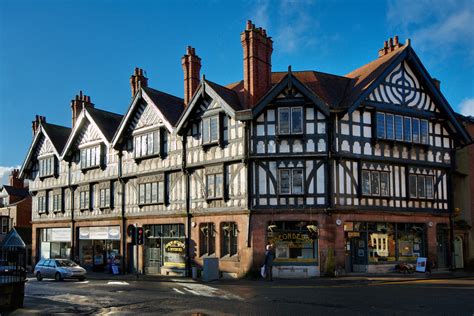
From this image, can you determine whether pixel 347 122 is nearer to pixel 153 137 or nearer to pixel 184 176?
pixel 184 176

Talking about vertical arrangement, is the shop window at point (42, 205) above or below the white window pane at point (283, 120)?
below

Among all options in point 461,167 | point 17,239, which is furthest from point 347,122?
point 17,239

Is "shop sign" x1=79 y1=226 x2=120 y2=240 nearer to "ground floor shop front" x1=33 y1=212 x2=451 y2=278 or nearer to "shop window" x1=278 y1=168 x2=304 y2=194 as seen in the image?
"ground floor shop front" x1=33 y1=212 x2=451 y2=278

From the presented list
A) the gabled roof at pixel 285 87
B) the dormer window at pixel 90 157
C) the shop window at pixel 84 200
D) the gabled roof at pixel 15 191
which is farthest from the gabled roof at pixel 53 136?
the gabled roof at pixel 285 87

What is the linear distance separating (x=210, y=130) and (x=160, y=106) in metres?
5.04

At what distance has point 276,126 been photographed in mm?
29781

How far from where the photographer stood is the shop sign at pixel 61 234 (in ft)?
144

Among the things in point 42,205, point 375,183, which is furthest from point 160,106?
point 42,205

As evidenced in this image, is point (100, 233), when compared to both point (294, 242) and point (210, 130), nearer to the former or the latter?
point (210, 130)

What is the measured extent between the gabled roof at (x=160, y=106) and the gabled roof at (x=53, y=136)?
9.38 meters

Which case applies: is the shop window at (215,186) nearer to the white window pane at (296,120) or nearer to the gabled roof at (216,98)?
the gabled roof at (216,98)

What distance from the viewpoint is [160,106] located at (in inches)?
1391

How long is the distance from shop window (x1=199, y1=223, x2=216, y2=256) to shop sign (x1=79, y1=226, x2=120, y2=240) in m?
8.87

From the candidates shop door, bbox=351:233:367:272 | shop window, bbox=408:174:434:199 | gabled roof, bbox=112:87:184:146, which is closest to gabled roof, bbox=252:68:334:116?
gabled roof, bbox=112:87:184:146
